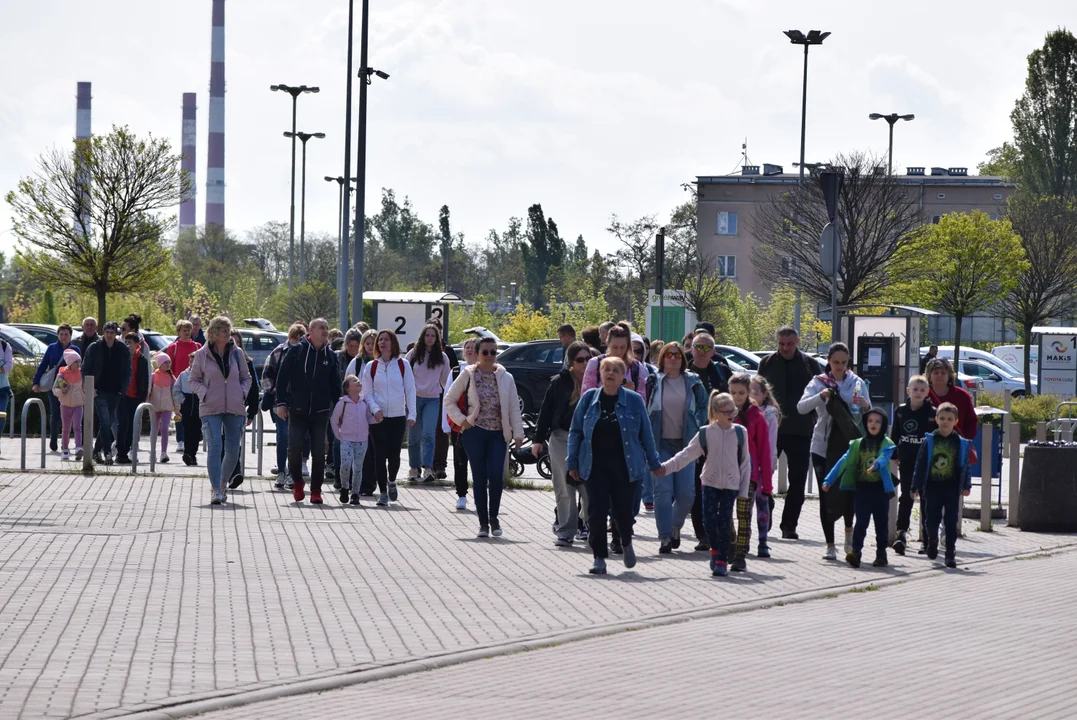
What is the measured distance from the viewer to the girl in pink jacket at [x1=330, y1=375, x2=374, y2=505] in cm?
1542

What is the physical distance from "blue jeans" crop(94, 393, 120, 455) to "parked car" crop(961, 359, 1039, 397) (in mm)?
30632

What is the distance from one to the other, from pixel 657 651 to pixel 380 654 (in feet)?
4.52

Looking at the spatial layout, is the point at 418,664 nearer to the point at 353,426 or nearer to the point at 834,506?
the point at 834,506

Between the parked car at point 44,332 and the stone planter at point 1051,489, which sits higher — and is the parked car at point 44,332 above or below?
above

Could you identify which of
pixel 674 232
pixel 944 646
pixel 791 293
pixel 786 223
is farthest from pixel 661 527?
pixel 674 232

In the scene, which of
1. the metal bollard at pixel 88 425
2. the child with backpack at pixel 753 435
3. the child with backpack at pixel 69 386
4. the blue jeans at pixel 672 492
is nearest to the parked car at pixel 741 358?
the child with backpack at pixel 69 386

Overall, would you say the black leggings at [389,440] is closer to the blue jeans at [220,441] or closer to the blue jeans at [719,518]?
the blue jeans at [220,441]

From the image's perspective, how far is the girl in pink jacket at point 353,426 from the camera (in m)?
15.4

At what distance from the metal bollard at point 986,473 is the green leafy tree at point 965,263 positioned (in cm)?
3050

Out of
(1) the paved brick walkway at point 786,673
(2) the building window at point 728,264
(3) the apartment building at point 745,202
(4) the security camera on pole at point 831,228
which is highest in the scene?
(3) the apartment building at point 745,202

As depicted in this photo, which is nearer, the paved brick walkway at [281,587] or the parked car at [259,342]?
the paved brick walkway at [281,587]

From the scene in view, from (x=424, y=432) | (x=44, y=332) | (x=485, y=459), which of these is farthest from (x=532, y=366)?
(x=485, y=459)

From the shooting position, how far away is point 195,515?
14.5 m

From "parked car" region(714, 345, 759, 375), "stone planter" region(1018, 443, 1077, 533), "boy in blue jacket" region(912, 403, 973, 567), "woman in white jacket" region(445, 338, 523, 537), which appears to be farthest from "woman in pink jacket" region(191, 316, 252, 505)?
"parked car" region(714, 345, 759, 375)
